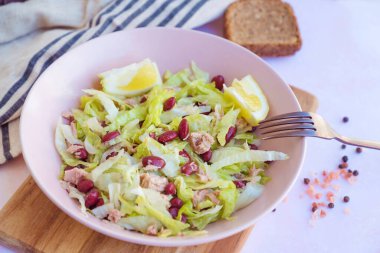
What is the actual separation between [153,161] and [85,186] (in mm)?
374

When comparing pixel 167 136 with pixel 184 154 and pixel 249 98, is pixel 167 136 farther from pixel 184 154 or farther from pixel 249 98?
pixel 249 98

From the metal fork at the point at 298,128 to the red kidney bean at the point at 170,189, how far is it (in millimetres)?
669

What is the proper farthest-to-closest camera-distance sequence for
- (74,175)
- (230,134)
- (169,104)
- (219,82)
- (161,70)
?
(161,70), (219,82), (169,104), (230,134), (74,175)

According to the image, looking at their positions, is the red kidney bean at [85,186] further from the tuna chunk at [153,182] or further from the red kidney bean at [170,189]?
the red kidney bean at [170,189]

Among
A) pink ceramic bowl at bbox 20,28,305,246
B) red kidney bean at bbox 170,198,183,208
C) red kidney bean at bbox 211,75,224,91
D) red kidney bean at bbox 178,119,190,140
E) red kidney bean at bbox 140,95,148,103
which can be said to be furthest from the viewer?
red kidney bean at bbox 211,75,224,91

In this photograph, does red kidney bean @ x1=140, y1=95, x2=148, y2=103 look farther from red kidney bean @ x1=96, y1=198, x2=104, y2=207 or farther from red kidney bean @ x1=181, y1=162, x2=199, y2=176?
red kidney bean @ x1=96, y1=198, x2=104, y2=207

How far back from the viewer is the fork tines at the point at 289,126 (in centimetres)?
268

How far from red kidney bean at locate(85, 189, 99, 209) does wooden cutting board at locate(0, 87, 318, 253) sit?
0.67ft

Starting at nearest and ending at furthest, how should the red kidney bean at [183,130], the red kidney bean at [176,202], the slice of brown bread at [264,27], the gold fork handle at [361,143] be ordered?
the red kidney bean at [176,202] → the red kidney bean at [183,130] → the gold fork handle at [361,143] → the slice of brown bread at [264,27]

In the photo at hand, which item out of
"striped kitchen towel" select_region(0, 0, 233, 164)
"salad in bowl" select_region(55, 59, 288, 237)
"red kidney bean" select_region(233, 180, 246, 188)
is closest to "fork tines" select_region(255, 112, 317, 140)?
"salad in bowl" select_region(55, 59, 288, 237)

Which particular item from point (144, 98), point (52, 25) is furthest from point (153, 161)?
point (52, 25)

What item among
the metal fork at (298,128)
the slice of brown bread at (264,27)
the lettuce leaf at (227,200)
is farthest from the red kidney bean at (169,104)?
the slice of brown bread at (264,27)

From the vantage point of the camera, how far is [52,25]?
12.0 ft

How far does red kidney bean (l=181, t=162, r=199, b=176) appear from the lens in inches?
100
